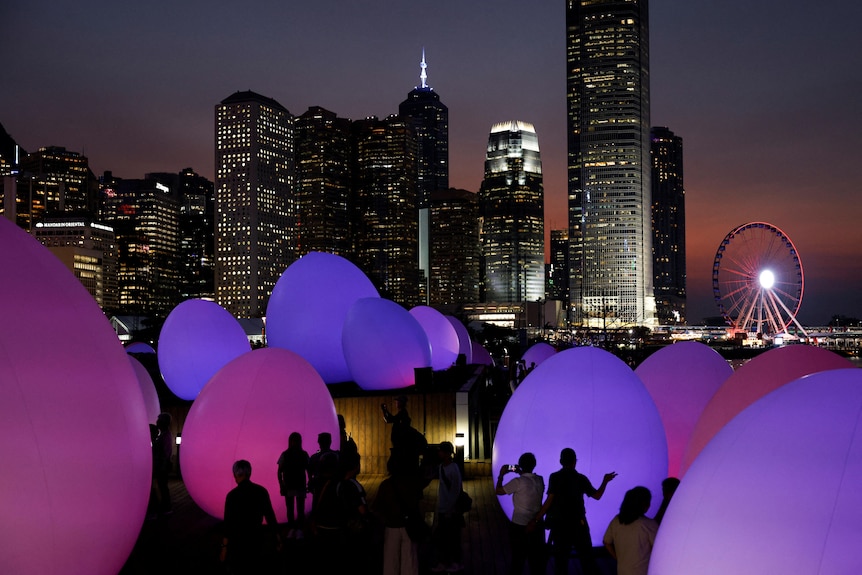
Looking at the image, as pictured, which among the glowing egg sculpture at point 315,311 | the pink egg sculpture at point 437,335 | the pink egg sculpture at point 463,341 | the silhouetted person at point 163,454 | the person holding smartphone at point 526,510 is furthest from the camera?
the pink egg sculpture at point 463,341

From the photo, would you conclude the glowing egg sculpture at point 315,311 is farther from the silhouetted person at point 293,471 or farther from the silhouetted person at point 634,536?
the silhouetted person at point 634,536

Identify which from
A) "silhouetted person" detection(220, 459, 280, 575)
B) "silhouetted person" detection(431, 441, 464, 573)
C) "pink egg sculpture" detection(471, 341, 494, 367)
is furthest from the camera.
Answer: "pink egg sculpture" detection(471, 341, 494, 367)

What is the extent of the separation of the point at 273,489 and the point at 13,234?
4.98 m

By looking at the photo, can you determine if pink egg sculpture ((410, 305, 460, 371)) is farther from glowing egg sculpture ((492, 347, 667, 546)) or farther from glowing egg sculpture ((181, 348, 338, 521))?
glowing egg sculpture ((492, 347, 667, 546))

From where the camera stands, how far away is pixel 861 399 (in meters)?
4.79

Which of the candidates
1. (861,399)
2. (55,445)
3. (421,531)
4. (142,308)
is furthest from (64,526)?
(142,308)

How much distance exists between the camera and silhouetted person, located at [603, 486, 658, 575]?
19.4ft

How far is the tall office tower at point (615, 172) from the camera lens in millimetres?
187250

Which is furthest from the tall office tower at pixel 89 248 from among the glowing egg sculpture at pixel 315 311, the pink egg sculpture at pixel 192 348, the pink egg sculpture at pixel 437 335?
the glowing egg sculpture at pixel 315 311

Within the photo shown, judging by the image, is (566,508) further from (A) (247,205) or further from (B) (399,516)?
(A) (247,205)

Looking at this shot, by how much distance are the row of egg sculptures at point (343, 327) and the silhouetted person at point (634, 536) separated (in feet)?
39.2

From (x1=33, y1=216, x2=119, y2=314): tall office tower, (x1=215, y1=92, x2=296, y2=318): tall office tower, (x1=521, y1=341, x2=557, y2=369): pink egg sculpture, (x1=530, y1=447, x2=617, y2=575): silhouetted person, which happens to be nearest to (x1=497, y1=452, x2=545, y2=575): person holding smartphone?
(x1=530, y1=447, x2=617, y2=575): silhouetted person

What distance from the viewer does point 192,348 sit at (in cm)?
1870

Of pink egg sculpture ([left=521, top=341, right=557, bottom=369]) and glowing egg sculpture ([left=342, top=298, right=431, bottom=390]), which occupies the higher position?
glowing egg sculpture ([left=342, top=298, right=431, bottom=390])
